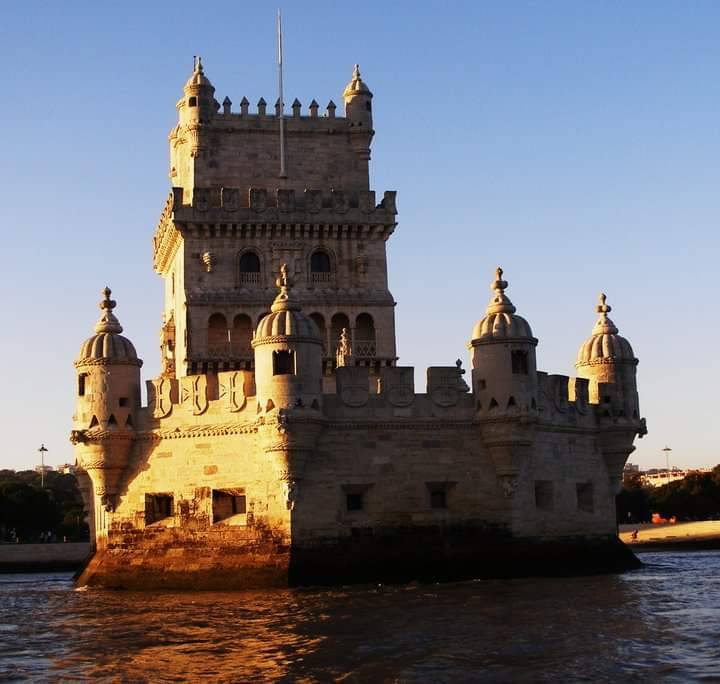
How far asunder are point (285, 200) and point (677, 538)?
3199 centimetres

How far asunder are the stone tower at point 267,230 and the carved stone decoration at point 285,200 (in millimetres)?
47

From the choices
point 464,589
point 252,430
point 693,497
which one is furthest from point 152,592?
point 693,497

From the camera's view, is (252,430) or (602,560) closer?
(252,430)

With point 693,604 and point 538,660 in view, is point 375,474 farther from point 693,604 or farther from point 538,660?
point 538,660


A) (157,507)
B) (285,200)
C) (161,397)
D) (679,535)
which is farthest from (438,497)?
(679,535)

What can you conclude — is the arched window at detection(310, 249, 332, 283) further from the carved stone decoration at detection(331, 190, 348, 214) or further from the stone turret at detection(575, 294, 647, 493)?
the stone turret at detection(575, 294, 647, 493)

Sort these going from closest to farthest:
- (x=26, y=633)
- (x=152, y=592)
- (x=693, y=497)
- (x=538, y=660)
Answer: (x=538, y=660)
(x=26, y=633)
(x=152, y=592)
(x=693, y=497)

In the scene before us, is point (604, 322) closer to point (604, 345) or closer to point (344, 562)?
point (604, 345)

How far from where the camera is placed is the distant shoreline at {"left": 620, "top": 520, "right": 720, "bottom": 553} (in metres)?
72.8

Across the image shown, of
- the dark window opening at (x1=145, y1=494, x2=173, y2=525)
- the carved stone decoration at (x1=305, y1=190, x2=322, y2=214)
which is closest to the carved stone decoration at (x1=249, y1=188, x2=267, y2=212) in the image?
the carved stone decoration at (x1=305, y1=190, x2=322, y2=214)

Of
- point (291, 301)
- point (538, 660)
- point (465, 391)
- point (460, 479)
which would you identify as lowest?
point (538, 660)

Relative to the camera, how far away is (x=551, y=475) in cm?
4344

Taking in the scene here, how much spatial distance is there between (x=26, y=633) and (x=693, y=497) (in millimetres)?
72889

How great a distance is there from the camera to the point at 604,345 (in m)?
47.6
